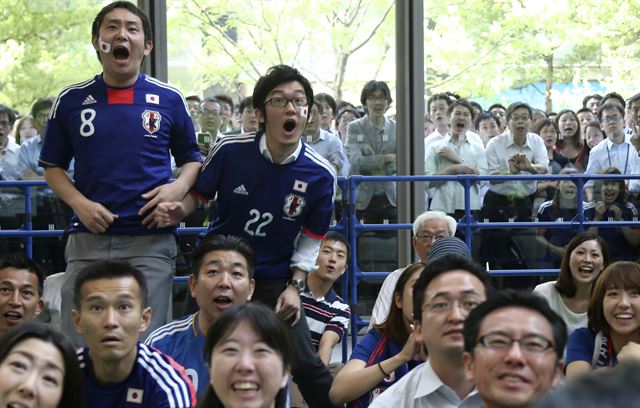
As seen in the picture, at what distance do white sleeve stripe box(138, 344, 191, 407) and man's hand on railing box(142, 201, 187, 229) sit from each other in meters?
0.69

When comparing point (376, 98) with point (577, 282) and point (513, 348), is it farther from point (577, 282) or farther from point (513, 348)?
point (513, 348)

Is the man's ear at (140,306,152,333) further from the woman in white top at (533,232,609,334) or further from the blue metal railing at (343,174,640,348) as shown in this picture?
the blue metal railing at (343,174,640,348)

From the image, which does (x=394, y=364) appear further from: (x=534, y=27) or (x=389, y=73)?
(x=534, y=27)

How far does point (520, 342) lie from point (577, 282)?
2807 mm

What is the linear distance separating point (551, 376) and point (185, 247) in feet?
13.7

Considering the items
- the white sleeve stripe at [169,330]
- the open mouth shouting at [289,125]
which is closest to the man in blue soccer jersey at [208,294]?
Result: the white sleeve stripe at [169,330]

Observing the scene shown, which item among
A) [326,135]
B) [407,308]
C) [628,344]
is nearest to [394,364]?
[407,308]

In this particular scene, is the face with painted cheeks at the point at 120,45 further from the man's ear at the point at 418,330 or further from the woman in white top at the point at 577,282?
the woman in white top at the point at 577,282

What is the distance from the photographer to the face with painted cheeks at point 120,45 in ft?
13.5

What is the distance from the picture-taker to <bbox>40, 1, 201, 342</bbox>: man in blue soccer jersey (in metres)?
4.09

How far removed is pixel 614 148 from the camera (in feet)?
24.0

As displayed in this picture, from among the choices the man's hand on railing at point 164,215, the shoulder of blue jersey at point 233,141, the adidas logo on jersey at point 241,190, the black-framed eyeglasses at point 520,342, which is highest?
→ the shoulder of blue jersey at point 233,141

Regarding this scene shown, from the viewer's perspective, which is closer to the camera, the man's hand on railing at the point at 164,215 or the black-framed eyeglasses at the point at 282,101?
the man's hand on railing at the point at 164,215

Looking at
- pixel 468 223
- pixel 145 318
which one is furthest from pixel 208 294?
pixel 468 223
